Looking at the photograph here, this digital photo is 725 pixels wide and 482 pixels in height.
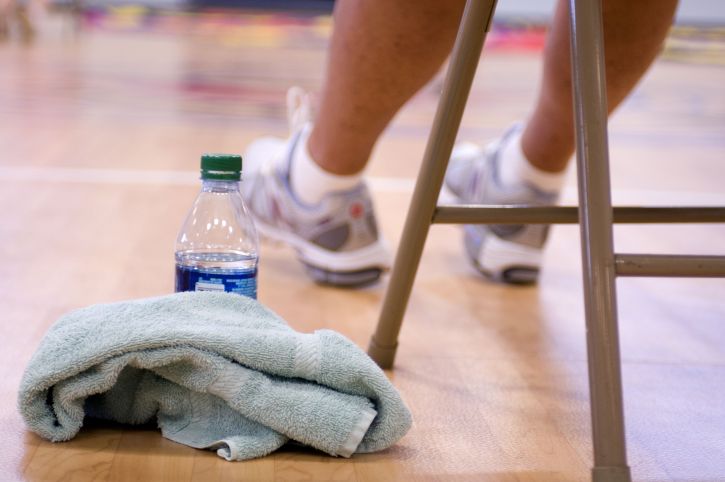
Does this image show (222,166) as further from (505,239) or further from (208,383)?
(505,239)

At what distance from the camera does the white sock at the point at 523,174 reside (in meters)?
1.40

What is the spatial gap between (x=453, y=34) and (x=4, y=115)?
1871 mm

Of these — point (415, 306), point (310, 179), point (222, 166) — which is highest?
point (222, 166)

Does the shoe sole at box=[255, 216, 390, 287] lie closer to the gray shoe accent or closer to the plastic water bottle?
the gray shoe accent

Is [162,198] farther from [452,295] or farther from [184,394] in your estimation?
[184,394]

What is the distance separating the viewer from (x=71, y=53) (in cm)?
529

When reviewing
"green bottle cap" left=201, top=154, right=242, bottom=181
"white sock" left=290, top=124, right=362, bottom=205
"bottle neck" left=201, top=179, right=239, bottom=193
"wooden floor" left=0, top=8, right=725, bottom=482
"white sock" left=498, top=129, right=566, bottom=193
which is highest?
"green bottle cap" left=201, top=154, right=242, bottom=181

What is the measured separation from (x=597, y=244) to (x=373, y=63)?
21.6 inches

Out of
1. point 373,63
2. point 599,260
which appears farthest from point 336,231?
point 599,260

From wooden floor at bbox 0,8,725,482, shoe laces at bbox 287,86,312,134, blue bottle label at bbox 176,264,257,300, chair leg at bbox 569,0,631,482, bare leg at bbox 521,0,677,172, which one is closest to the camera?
chair leg at bbox 569,0,631,482

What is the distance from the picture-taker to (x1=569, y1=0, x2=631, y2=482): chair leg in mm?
672

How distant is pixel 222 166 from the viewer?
91 centimetres

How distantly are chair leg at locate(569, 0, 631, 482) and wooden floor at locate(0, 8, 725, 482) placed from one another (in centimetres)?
12

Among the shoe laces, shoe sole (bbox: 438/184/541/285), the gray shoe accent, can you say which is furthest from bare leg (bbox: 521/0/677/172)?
the shoe laces
